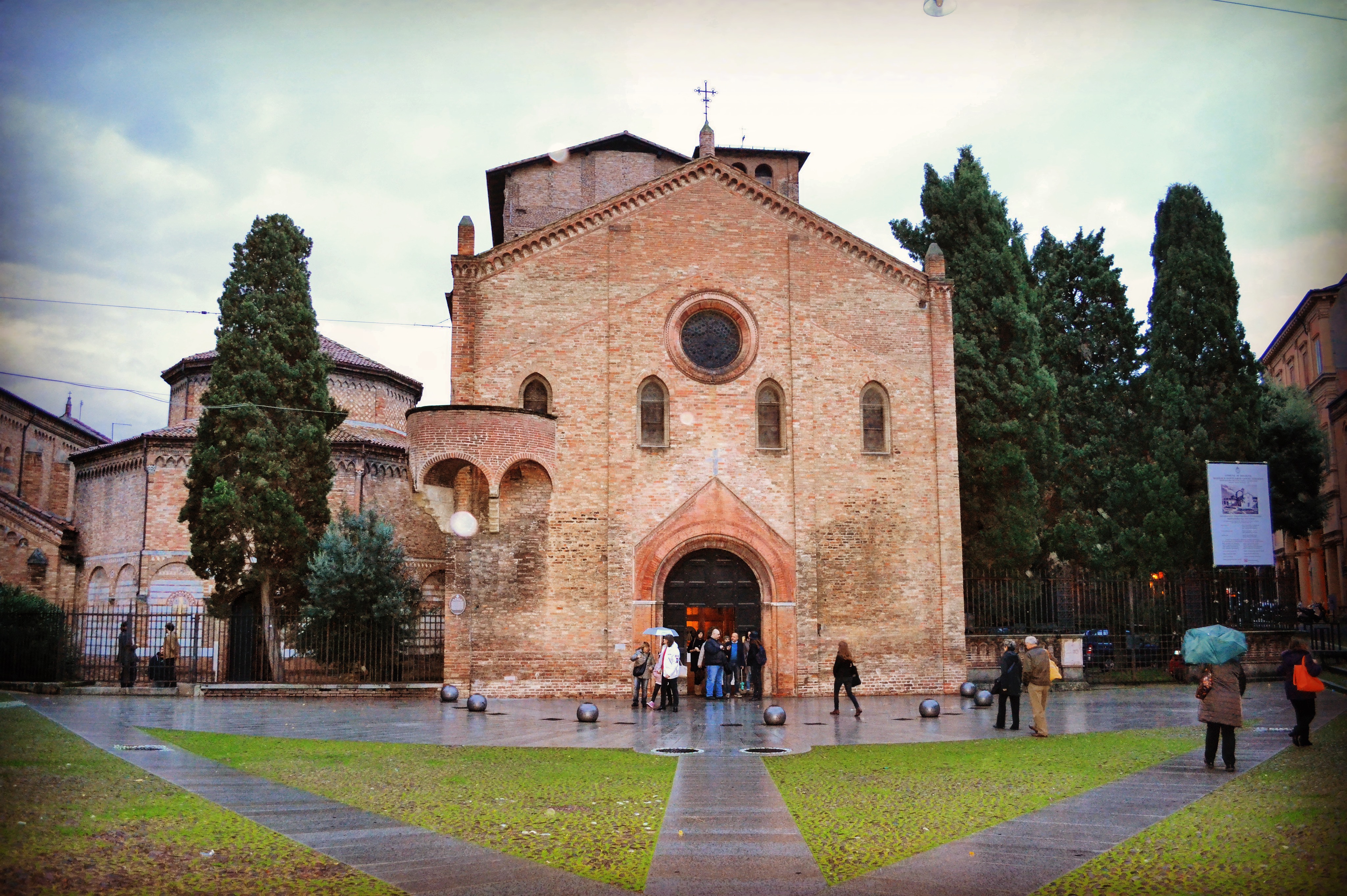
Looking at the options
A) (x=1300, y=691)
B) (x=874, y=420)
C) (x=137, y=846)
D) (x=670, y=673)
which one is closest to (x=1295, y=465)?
(x=874, y=420)

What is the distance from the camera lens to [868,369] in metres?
24.4

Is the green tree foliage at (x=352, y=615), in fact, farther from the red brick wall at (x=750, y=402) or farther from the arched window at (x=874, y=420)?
the arched window at (x=874, y=420)

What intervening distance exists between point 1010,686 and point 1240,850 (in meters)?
8.40

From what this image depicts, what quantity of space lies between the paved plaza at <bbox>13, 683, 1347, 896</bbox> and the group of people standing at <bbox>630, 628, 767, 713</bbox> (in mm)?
591

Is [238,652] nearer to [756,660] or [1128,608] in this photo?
[756,660]

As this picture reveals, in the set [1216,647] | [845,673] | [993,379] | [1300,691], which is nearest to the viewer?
[1216,647]

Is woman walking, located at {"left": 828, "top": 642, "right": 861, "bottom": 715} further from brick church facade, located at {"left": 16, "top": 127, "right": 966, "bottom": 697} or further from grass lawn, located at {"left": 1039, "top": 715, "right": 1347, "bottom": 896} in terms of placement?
grass lawn, located at {"left": 1039, "top": 715, "right": 1347, "bottom": 896}

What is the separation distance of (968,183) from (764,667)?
51.9 ft

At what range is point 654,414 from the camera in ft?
77.9

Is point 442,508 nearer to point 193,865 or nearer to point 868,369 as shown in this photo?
point 868,369

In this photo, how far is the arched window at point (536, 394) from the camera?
23203 mm

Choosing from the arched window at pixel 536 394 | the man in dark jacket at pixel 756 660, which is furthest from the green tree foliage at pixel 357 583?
the man in dark jacket at pixel 756 660

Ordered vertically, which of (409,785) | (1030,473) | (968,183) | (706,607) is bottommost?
(409,785)

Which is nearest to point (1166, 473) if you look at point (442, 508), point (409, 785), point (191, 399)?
point (442, 508)
